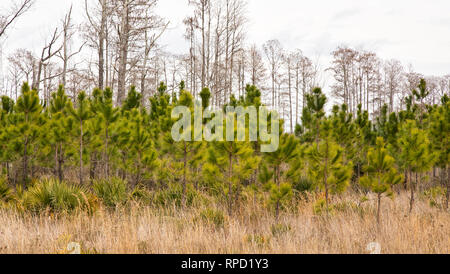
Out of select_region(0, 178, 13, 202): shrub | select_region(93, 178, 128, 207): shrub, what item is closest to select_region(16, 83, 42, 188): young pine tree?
select_region(0, 178, 13, 202): shrub

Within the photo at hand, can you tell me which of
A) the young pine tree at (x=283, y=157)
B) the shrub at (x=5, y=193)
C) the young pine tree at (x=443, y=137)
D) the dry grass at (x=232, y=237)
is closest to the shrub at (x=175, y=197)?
the dry grass at (x=232, y=237)

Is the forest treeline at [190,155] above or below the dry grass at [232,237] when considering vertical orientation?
above

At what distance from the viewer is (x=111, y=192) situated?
19.6 ft

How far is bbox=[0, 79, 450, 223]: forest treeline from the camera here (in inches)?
182

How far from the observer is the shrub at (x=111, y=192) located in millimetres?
5785

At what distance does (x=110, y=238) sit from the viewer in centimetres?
353

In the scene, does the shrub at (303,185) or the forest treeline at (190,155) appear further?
the shrub at (303,185)

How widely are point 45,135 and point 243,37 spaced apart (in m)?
12.1

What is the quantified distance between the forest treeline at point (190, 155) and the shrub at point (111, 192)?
23mm

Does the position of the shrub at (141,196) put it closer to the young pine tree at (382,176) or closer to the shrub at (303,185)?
the shrub at (303,185)

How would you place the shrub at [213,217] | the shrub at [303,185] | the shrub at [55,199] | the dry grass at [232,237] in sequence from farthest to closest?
the shrub at [303,185], the shrub at [55,199], the shrub at [213,217], the dry grass at [232,237]

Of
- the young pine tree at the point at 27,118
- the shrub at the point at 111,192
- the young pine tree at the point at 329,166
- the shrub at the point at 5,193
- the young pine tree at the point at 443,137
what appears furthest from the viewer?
the young pine tree at the point at 27,118
